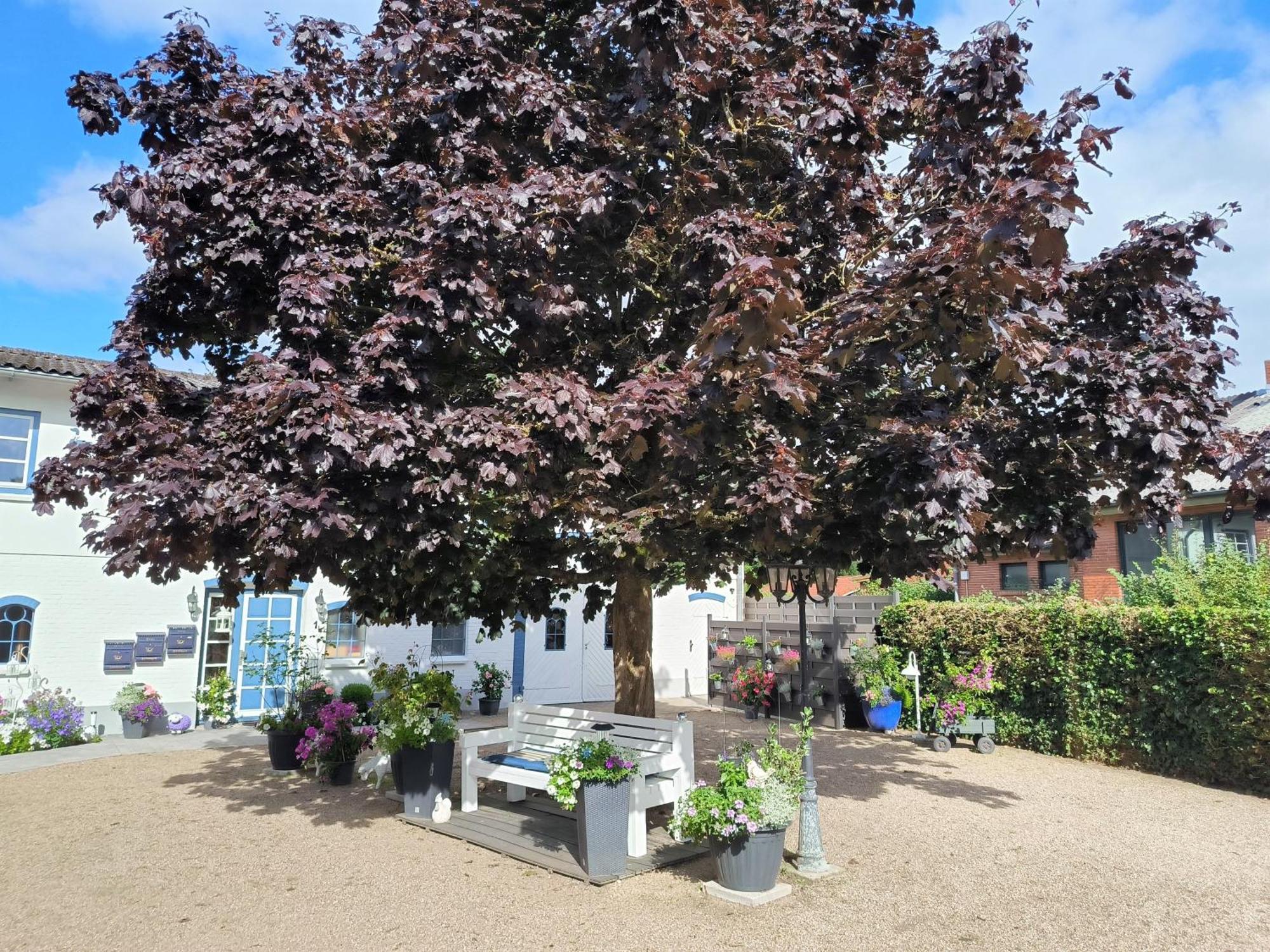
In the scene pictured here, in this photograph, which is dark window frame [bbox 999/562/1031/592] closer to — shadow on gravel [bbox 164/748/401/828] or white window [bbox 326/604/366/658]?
white window [bbox 326/604/366/658]

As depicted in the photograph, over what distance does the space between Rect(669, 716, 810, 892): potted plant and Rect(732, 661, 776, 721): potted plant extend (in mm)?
9137

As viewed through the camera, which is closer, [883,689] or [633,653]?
[633,653]

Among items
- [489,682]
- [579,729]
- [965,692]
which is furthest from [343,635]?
[965,692]

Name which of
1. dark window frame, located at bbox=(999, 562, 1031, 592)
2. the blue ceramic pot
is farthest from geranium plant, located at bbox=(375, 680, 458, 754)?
dark window frame, located at bbox=(999, 562, 1031, 592)

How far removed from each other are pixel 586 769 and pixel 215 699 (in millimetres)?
10205

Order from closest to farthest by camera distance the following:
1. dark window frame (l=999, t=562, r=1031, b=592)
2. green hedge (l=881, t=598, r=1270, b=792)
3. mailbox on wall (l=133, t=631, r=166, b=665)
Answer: green hedge (l=881, t=598, r=1270, b=792), mailbox on wall (l=133, t=631, r=166, b=665), dark window frame (l=999, t=562, r=1031, b=592)

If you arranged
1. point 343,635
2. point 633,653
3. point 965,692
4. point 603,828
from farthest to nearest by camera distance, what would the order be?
1. point 343,635
2. point 965,692
3. point 633,653
4. point 603,828

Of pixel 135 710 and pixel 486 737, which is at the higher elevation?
pixel 486 737

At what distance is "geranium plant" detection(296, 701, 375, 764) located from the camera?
9727mm

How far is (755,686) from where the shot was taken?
601 inches

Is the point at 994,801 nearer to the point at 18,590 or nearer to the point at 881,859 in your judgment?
the point at 881,859

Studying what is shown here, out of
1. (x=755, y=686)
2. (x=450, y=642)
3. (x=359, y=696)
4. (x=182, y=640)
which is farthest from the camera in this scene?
(x=450, y=642)

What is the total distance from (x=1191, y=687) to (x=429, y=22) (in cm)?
1090

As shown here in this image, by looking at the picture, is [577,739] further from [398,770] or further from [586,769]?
[398,770]
